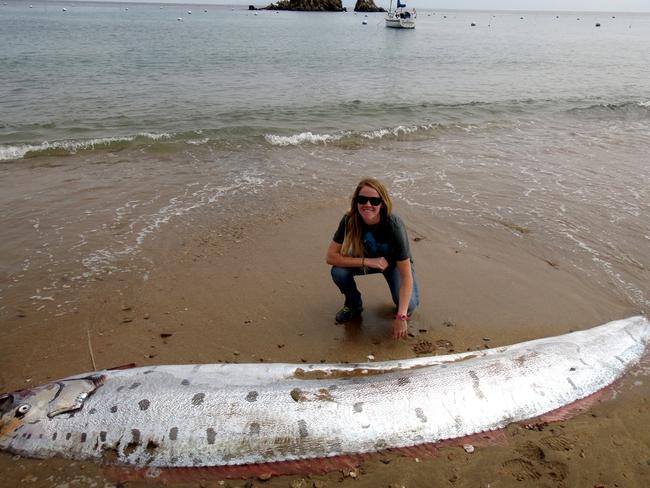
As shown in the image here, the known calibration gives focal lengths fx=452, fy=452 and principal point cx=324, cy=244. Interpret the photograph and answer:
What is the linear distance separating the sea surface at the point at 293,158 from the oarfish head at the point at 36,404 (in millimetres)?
1699

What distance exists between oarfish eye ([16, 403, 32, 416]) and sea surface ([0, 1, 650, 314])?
1.78 meters

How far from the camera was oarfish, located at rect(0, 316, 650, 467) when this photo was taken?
3.27 metres

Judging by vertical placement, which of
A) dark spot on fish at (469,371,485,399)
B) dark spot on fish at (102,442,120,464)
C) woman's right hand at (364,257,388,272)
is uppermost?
woman's right hand at (364,257,388,272)

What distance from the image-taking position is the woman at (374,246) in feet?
13.1

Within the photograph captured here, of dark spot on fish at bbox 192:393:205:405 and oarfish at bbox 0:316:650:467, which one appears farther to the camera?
dark spot on fish at bbox 192:393:205:405

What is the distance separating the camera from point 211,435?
3.28 metres

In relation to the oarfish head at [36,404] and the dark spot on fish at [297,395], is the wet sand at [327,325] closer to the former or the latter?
the oarfish head at [36,404]

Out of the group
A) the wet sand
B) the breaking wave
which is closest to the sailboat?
the breaking wave

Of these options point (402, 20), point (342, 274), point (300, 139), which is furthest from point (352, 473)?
point (402, 20)

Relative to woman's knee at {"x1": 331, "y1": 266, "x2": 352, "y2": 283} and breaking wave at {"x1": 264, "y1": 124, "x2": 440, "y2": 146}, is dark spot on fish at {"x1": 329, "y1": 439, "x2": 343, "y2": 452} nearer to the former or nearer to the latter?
woman's knee at {"x1": 331, "y1": 266, "x2": 352, "y2": 283}

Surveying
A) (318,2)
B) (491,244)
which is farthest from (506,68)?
(318,2)

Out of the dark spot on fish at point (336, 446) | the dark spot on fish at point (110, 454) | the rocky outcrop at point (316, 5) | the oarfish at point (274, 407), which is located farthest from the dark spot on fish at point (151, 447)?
the rocky outcrop at point (316, 5)

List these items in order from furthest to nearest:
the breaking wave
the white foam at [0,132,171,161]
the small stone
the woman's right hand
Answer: the breaking wave → the white foam at [0,132,171,161] → the woman's right hand → the small stone

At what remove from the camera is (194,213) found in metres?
7.46
